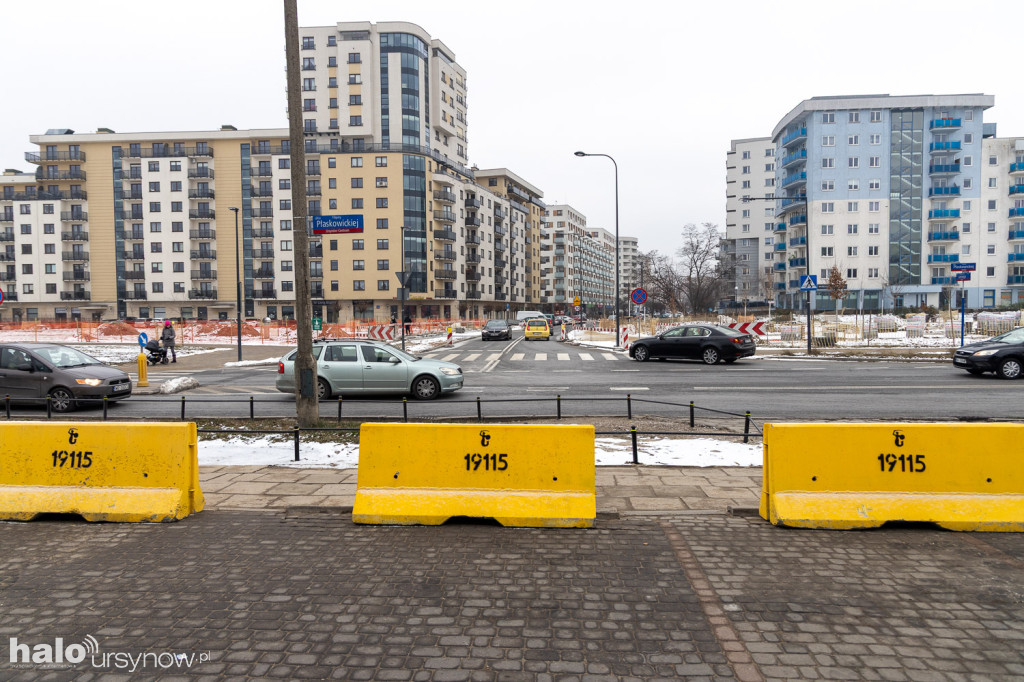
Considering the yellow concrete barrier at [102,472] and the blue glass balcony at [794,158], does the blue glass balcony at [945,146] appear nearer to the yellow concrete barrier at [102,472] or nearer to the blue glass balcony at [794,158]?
the blue glass balcony at [794,158]

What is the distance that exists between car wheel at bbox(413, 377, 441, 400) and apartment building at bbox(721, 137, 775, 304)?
9805 centimetres

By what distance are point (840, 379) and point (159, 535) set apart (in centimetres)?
1757

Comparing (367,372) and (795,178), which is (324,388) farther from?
(795,178)

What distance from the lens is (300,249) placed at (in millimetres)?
9375

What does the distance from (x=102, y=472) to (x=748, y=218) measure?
375 feet

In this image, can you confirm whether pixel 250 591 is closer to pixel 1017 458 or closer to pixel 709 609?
pixel 709 609

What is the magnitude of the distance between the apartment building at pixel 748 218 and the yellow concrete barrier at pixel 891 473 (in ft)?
341

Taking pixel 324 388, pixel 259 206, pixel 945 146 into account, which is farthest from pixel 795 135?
pixel 324 388

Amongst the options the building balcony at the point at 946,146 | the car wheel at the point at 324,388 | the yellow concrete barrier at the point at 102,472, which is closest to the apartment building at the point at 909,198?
the building balcony at the point at 946,146

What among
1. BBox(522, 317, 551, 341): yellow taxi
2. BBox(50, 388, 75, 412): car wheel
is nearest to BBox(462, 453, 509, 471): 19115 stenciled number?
BBox(50, 388, 75, 412): car wheel

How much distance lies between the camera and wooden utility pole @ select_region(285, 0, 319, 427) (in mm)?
9125

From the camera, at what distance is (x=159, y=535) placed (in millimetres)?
5387

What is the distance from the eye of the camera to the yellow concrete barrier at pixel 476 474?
560 cm

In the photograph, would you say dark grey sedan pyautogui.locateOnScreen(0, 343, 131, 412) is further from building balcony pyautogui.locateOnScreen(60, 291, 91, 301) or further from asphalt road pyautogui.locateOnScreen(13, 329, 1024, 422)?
building balcony pyautogui.locateOnScreen(60, 291, 91, 301)
